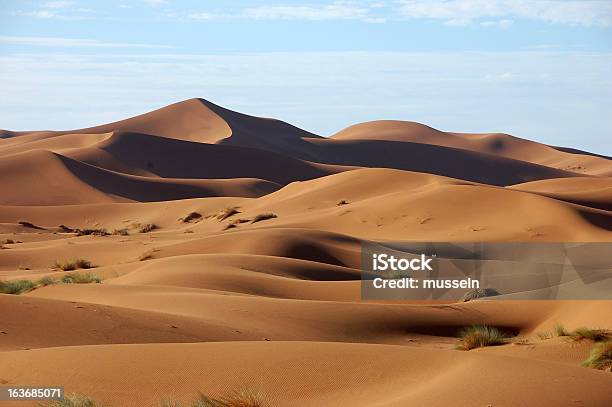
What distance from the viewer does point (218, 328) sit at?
41.7ft

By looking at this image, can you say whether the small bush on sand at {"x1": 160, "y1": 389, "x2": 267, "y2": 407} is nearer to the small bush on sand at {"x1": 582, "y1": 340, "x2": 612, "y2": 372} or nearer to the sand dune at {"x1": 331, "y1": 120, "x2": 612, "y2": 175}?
the small bush on sand at {"x1": 582, "y1": 340, "x2": 612, "y2": 372}

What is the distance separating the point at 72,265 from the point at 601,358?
1737 centimetres

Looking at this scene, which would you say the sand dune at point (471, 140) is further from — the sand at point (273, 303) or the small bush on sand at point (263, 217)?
the small bush on sand at point (263, 217)

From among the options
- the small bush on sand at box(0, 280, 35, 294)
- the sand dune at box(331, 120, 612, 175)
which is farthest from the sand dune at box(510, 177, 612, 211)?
the sand dune at box(331, 120, 612, 175)

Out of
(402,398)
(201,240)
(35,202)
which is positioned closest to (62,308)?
(402,398)

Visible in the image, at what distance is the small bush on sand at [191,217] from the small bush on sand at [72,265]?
1896cm

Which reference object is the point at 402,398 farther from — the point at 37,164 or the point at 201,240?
the point at 37,164

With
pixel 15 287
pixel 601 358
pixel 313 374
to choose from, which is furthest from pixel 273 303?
pixel 313 374

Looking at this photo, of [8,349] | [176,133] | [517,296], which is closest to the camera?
[8,349]

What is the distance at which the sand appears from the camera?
8273 millimetres

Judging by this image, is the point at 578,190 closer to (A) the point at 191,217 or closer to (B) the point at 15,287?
(A) the point at 191,217

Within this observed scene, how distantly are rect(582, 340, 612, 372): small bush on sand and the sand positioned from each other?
0.48 metres

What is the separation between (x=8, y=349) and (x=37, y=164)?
174 feet

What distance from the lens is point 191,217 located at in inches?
1783
